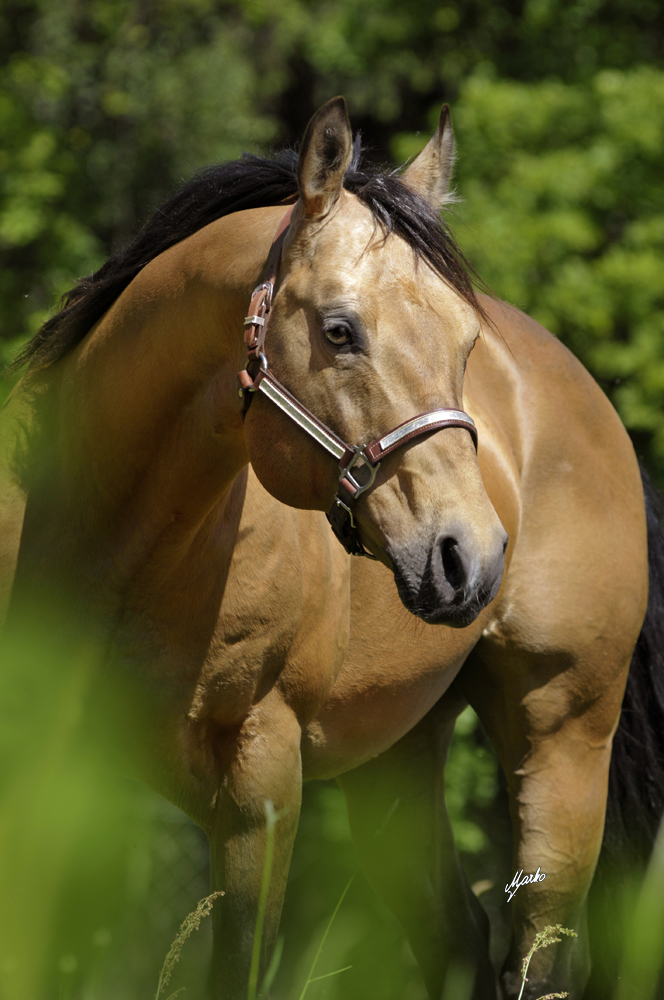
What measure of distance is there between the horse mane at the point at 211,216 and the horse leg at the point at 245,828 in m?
1.02

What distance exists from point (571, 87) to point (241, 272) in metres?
5.70

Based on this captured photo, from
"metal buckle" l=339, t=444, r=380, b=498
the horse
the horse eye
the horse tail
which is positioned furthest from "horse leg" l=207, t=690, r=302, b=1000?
the horse tail

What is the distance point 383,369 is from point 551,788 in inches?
80.7

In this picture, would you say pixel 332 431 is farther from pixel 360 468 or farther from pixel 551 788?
pixel 551 788

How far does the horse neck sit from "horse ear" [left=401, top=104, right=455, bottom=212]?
41 cm

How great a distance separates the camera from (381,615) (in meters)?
3.00

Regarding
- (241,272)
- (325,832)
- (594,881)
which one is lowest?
(325,832)

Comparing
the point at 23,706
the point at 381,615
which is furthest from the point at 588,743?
the point at 23,706

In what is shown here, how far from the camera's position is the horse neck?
A: 2139mm

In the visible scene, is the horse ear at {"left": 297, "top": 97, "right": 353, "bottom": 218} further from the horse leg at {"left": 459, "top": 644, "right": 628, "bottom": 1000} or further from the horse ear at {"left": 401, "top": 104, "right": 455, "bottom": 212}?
the horse leg at {"left": 459, "top": 644, "right": 628, "bottom": 1000}

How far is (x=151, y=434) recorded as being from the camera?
220 centimetres

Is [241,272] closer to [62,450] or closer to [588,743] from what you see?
[62,450]

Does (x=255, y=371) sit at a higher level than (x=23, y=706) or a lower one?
Answer: higher
